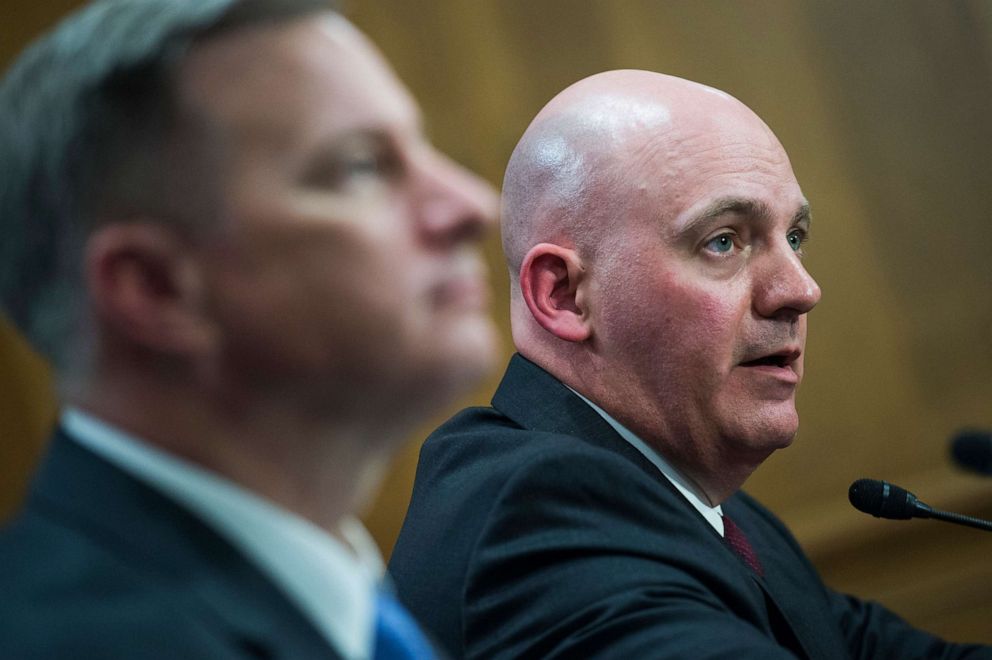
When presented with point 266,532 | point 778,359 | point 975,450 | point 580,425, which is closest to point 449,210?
point 266,532

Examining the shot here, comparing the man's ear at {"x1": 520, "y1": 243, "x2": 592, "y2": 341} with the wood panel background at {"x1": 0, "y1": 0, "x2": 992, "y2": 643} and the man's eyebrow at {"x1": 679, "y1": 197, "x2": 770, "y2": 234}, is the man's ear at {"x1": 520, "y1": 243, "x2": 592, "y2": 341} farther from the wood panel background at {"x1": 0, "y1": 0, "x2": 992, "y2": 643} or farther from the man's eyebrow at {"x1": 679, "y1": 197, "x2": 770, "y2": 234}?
the wood panel background at {"x1": 0, "y1": 0, "x2": 992, "y2": 643}

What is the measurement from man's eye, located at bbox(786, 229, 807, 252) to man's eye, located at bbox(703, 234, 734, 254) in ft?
0.48

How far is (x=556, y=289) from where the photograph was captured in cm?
172

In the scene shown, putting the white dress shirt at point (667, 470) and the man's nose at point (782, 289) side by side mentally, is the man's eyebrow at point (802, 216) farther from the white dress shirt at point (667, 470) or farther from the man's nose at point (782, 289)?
the white dress shirt at point (667, 470)

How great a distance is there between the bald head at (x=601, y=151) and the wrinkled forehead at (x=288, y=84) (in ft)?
2.68

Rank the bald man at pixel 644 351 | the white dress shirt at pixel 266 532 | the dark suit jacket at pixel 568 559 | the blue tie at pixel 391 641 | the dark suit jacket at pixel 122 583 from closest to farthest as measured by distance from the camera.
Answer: the dark suit jacket at pixel 122 583 → the white dress shirt at pixel 266 532 → the blue tie at pixel 391 641 → the dark suit jacket at pixel 568 559 → the bald man at pixel 644 351

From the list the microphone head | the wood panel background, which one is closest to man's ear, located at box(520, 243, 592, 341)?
the microphone head

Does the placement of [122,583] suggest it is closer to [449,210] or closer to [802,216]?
[449,210]

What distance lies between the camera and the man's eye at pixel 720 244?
166cm

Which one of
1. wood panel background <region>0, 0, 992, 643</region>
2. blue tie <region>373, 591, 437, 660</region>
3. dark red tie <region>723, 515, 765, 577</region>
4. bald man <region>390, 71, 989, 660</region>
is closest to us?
blue tie <region>373, 591, 437, 660</region>

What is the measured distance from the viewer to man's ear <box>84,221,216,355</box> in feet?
2.69

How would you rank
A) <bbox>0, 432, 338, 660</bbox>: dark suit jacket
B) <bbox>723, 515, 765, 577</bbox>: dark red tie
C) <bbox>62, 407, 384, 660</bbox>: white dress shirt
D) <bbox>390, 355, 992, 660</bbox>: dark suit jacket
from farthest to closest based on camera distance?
1. <bbox>723, 515, 765, 577</bbox>: dark red tie
2. <bbox>390, 355, 992, 660</bbox>: dark suit jacket
3. <bbox>62, 407, 384, 660</bbox>: white dress shirt
4. <bbox>0, 432, 338, 660</bbox>: dark suit jacket

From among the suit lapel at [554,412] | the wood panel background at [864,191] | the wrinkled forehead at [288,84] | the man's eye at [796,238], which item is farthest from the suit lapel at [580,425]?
the wood panel background at [864,191]

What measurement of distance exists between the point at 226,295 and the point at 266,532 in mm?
164
